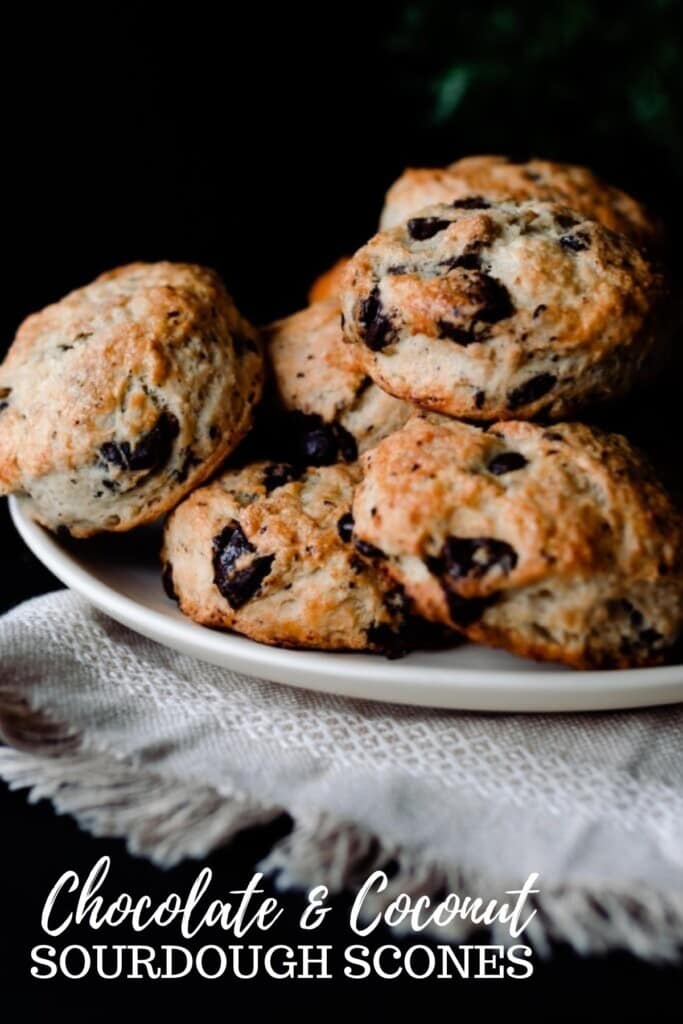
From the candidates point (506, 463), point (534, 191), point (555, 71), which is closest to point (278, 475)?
point (506, 463)

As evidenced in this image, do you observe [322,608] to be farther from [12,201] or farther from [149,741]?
[12,201]

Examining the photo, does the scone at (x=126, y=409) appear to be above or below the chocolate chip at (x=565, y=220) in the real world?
below

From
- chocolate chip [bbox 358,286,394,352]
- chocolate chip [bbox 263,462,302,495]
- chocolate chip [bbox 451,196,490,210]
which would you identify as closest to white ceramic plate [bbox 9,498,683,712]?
chocolate chip [bbox 263,462,302,495]

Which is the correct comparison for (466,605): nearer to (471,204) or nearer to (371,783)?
(371,783)

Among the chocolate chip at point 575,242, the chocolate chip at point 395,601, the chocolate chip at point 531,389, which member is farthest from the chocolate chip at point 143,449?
the chocolate chip at point 575,242

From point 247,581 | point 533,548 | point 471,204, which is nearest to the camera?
point 533,548

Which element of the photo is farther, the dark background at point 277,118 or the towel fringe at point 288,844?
the dark background at point 277,118

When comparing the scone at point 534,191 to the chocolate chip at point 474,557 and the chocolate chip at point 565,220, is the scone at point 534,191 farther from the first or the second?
the chocolate chip at point 474,557
